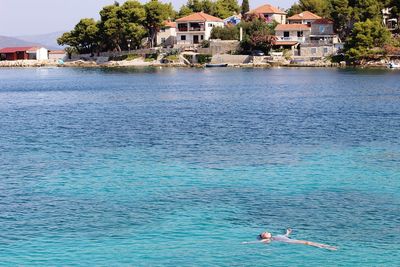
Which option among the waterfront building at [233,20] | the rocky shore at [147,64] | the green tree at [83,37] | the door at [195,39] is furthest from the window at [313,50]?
the green tree at [83,37]

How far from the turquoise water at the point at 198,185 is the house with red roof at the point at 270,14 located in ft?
257

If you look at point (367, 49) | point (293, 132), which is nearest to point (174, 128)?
point (293, 132)

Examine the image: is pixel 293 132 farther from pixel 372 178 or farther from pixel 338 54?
pixel 338 54

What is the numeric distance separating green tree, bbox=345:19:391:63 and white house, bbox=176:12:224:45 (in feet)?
97.7

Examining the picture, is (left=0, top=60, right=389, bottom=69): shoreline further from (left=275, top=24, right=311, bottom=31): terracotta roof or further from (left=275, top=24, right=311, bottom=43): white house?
(left=275, top=24, right=311, bottom=31): terracotta roof

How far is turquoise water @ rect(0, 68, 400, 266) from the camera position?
72.0 feet

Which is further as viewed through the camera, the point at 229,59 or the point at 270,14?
the point at 270,14

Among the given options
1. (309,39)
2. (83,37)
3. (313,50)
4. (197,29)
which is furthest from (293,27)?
(83,37)

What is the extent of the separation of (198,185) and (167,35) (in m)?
116

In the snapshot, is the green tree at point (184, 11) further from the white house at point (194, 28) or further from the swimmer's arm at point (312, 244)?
the swimmer's arm at point (312, 244)

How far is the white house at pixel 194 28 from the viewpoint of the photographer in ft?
444

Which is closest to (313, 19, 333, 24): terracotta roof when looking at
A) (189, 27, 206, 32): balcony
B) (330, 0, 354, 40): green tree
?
(330, 0, 354, 40): green tree

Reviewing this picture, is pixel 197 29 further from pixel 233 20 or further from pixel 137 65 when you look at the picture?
pixel 137 65

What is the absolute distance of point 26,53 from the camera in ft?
557
